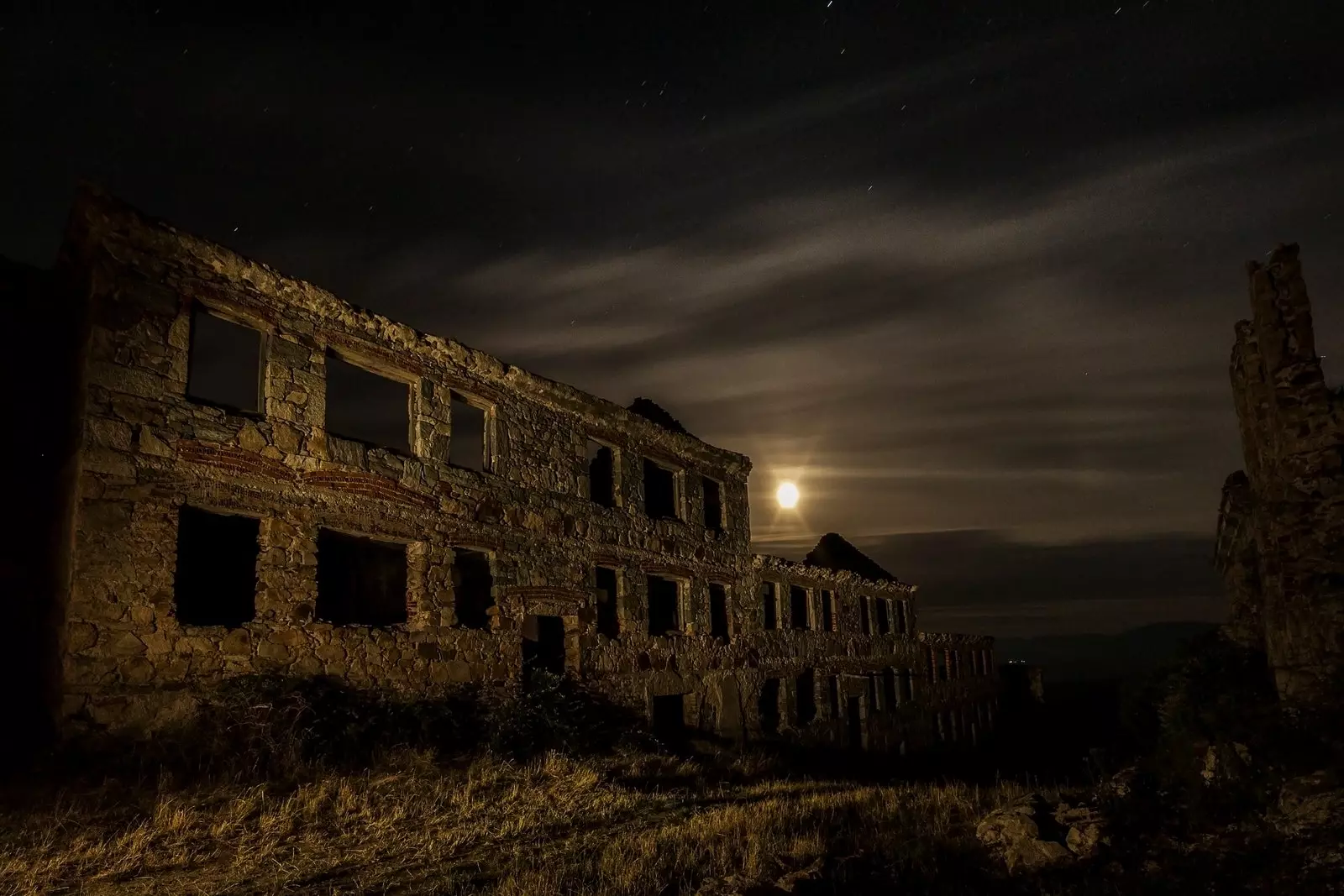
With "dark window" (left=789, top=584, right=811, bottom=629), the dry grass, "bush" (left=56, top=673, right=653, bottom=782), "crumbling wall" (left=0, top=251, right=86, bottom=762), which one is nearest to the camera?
the dry grass

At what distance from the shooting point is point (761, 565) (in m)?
22.9

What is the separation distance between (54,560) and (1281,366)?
655 inches

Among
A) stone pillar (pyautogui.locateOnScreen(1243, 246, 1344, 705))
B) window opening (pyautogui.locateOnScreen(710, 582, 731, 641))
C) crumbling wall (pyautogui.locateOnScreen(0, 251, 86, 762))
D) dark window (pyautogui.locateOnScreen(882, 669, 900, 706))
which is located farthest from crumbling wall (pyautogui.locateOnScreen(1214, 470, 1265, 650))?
crumbling wall (pyautogui.locateOnScreen(0, 251, 86, 762))

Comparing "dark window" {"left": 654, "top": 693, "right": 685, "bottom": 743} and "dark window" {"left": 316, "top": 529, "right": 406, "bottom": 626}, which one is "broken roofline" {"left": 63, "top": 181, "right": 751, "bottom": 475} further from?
"dark window" {"left": 654, "top": 693, "right": 685, "bottom": 743}

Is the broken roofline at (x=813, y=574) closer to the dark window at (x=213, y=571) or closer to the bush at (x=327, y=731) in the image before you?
the bush at (x=327, y=731)

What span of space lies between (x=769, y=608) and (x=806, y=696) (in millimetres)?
3305

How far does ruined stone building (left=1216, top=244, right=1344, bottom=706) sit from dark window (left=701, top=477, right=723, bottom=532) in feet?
38.8

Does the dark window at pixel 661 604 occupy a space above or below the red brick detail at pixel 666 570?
below

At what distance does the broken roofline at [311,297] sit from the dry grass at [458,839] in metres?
6.46

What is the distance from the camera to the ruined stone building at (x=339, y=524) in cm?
991

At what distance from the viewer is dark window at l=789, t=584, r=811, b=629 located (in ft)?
85.1

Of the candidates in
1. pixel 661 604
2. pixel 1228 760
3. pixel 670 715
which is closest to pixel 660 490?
pixel 661 604

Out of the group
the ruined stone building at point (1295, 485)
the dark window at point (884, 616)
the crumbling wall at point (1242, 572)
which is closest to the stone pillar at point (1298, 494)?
the ruined stone building at point (1295, 485)

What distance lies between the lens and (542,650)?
55.9ft
